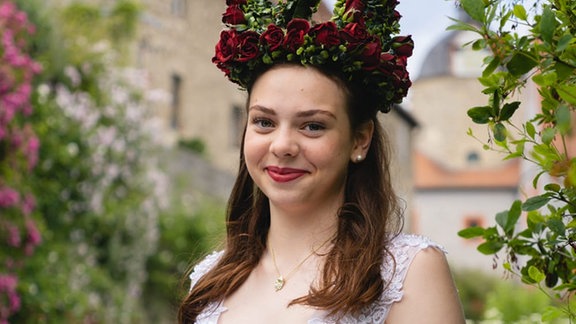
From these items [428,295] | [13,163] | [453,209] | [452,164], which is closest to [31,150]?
[13,163]

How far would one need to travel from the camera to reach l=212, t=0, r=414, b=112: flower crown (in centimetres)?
195

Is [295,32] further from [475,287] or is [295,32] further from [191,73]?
[475,287]

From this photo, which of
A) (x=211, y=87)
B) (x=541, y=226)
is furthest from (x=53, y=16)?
(x=211, y=87)

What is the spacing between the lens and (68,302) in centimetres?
654

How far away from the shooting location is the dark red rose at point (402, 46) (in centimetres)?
202

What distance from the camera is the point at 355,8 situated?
1981 mm

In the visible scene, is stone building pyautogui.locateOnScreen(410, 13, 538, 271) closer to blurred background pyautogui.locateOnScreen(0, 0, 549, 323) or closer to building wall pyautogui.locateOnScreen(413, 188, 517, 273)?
building wall pyautogui.locateOnScreen(413, 188, 517, 273)

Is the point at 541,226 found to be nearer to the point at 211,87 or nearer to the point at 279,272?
the point at 279,272

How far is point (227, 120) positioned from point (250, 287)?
771 inches

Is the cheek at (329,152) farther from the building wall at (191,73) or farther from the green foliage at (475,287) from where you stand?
the green foliage at (475,287)

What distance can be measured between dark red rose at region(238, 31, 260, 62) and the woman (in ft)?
0.04

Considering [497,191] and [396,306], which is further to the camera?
[497,191]

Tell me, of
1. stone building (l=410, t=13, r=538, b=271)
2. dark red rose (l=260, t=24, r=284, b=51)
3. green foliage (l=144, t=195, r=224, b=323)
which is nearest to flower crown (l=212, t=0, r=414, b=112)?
dark red rose (l=260, t=24, r=284, b=51)

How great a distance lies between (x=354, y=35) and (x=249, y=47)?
0.25 m
